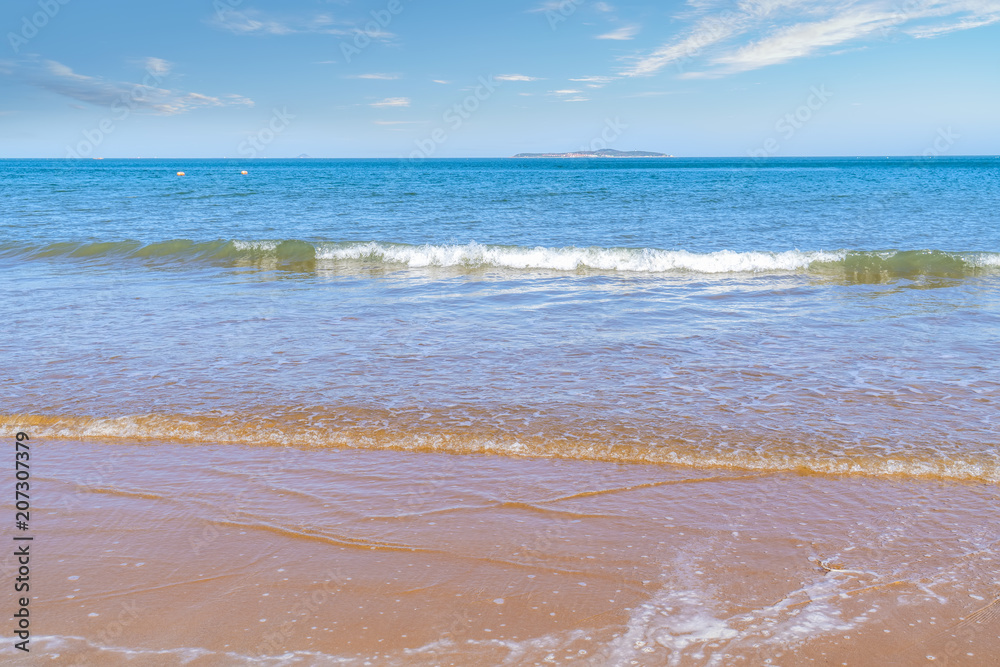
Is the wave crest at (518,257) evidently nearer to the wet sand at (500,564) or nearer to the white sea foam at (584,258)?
the white sea foam at (584,258)

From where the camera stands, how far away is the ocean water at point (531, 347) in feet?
17.5

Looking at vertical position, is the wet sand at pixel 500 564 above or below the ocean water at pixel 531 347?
below

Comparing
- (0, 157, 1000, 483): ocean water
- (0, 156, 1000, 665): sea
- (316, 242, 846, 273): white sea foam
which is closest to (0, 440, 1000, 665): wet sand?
(0, 156, 1000, 665): sea

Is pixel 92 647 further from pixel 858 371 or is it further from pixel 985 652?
pixel 858 371

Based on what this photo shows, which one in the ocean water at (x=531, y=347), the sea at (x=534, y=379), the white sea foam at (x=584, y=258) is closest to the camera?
the sea at (x=534, y=379)

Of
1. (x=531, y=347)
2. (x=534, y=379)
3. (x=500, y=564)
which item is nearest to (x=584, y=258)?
(x=531, y=347)

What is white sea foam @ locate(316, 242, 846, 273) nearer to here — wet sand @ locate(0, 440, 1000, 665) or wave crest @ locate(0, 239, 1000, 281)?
wave crest @ locate(0, 239, 1000, 281)

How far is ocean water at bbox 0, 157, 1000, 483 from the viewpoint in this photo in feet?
17.5

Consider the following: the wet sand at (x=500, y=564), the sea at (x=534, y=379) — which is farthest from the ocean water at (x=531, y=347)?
the wet sand at (x=500, y=564)

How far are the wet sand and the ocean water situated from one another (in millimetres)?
519

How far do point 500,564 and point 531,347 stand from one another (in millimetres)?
4397

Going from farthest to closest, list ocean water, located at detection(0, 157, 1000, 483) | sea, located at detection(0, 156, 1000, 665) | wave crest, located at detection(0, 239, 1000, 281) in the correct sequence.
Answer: wave crest, located at detection(0, 239, 1000, 281)
ocean water, located at detection(0, 157, 1000, 483)
sea, located at detection(0, 156, 1000, 665)

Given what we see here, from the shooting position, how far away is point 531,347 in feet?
25.7

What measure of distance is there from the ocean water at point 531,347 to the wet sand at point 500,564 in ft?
1.70
